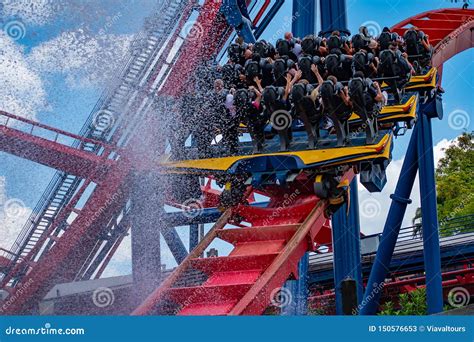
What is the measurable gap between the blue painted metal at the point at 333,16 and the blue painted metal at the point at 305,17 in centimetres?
13

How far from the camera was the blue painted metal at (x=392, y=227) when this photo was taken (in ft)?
23.4

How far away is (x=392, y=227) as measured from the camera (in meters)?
7.37

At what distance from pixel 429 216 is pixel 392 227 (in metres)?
0.31

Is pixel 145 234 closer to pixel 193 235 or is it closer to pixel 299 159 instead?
pixel 299 159

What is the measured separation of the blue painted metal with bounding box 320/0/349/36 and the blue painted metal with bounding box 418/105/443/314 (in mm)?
957

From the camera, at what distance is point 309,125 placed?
230 inches

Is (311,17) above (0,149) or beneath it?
above

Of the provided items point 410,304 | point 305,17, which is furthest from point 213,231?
point 305,17

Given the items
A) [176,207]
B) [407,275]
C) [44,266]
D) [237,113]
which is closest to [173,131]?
[237,113]

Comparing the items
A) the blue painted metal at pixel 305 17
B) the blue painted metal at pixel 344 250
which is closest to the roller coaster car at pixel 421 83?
the blue painted metal at pixel 344 250

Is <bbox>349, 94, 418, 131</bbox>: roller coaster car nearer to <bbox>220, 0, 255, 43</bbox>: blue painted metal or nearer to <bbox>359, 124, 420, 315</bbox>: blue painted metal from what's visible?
<bbox>359, 124, 420, 315</bbox>: blue painted metal

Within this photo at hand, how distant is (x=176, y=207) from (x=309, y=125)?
100 inches

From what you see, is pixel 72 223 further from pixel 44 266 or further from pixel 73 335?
pixel 73 335

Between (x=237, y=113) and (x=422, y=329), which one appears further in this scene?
(x=237, y=113)
